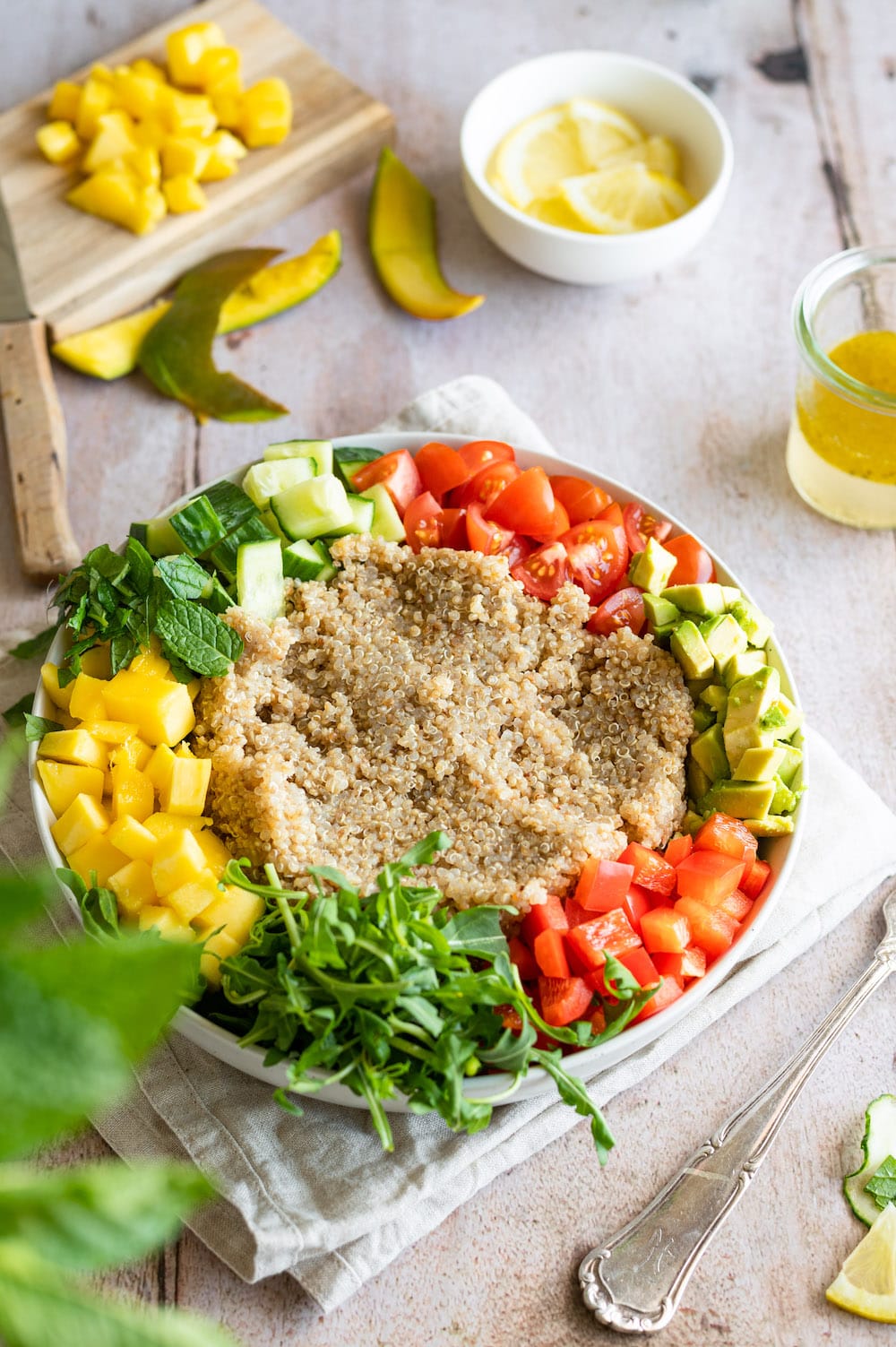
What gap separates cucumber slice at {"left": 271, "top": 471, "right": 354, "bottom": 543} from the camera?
99.3 inches

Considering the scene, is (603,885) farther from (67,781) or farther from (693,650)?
(67,781)

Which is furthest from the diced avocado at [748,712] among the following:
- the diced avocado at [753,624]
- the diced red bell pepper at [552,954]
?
the diced red bell pepper at [552,954]

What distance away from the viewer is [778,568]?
3.19 metres

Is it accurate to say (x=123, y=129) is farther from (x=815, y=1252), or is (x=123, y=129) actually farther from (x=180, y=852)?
(x=815, y=1252)

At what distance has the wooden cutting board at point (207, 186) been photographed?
344 cm

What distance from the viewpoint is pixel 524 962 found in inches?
85.4

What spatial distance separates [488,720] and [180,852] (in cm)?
66

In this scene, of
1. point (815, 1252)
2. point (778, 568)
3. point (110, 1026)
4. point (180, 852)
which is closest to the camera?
point (110, 1026)

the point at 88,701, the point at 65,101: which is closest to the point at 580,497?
the point at 88,701

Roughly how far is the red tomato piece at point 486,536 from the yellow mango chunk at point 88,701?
0.81 metres

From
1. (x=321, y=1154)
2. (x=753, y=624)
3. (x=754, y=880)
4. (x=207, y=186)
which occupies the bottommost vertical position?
(x=321, y=1154)

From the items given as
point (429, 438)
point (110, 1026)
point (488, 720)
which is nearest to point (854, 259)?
point (429, 438)

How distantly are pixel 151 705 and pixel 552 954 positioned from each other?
2.78 feet

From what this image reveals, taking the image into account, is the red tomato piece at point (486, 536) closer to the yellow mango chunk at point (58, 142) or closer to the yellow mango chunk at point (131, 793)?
the yellow mango chunk at point (131, 793)
